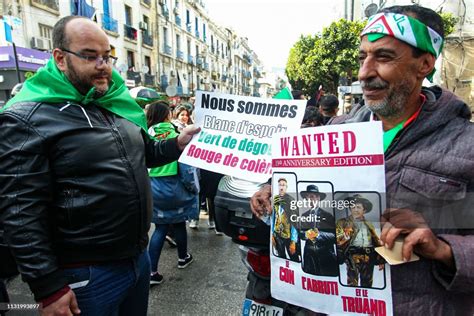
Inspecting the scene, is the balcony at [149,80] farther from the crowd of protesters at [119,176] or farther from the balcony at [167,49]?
the crowd of protesters at [119,176]

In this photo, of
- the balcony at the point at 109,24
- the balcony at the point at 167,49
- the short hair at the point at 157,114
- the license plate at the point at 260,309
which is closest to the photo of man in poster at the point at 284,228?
the license plate at the point at 260,309

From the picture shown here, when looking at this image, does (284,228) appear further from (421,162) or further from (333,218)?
(421,162)

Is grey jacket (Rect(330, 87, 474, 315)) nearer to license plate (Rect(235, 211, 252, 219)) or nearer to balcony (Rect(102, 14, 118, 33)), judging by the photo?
license plate (Rect(235, 211, 252, 219))

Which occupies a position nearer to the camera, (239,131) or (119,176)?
(119,176)

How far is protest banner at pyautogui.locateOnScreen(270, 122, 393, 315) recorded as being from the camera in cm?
108

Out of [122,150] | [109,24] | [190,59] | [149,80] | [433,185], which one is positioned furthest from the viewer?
[190,59]

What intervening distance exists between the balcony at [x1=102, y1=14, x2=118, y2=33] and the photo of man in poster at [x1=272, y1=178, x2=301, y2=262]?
895 inches

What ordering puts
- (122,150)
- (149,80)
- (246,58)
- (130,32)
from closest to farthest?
(122,150) < (130,32) < (149,80) < (246,58)

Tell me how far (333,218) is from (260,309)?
115cm

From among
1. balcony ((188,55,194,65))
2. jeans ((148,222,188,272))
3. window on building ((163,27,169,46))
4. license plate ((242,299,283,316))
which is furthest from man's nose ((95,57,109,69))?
balcony ((188,55,194,65))

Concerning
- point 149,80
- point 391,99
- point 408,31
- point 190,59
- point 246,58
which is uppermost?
point 246,58

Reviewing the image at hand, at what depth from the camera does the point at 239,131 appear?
5.74 feet

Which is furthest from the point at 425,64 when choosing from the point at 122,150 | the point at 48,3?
the point at 48,3

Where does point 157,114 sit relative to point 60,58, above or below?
below
